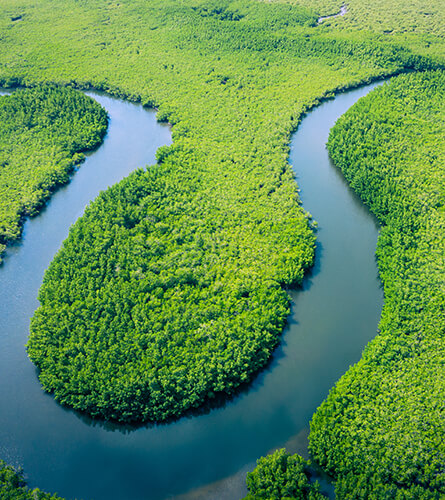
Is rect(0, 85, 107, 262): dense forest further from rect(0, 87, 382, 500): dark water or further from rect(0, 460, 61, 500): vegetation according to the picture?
rect(0, 460, 61, 500): vegetation

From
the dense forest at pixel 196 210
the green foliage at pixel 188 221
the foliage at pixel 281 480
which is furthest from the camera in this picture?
the green foliage at pixel 188 221

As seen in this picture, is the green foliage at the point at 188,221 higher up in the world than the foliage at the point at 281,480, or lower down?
higher up

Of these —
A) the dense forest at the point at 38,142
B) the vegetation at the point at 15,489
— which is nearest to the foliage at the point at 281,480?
the vegetation at the point at 15,489

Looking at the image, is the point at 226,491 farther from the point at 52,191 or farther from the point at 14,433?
the point at 52,191

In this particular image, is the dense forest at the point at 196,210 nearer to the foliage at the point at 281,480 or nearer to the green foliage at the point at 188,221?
the green foliage at the point at 188,221

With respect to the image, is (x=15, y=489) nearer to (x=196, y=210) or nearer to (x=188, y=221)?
(x=188, y=221)

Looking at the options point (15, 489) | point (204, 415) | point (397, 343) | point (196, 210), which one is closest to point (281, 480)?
point (204, 415)
